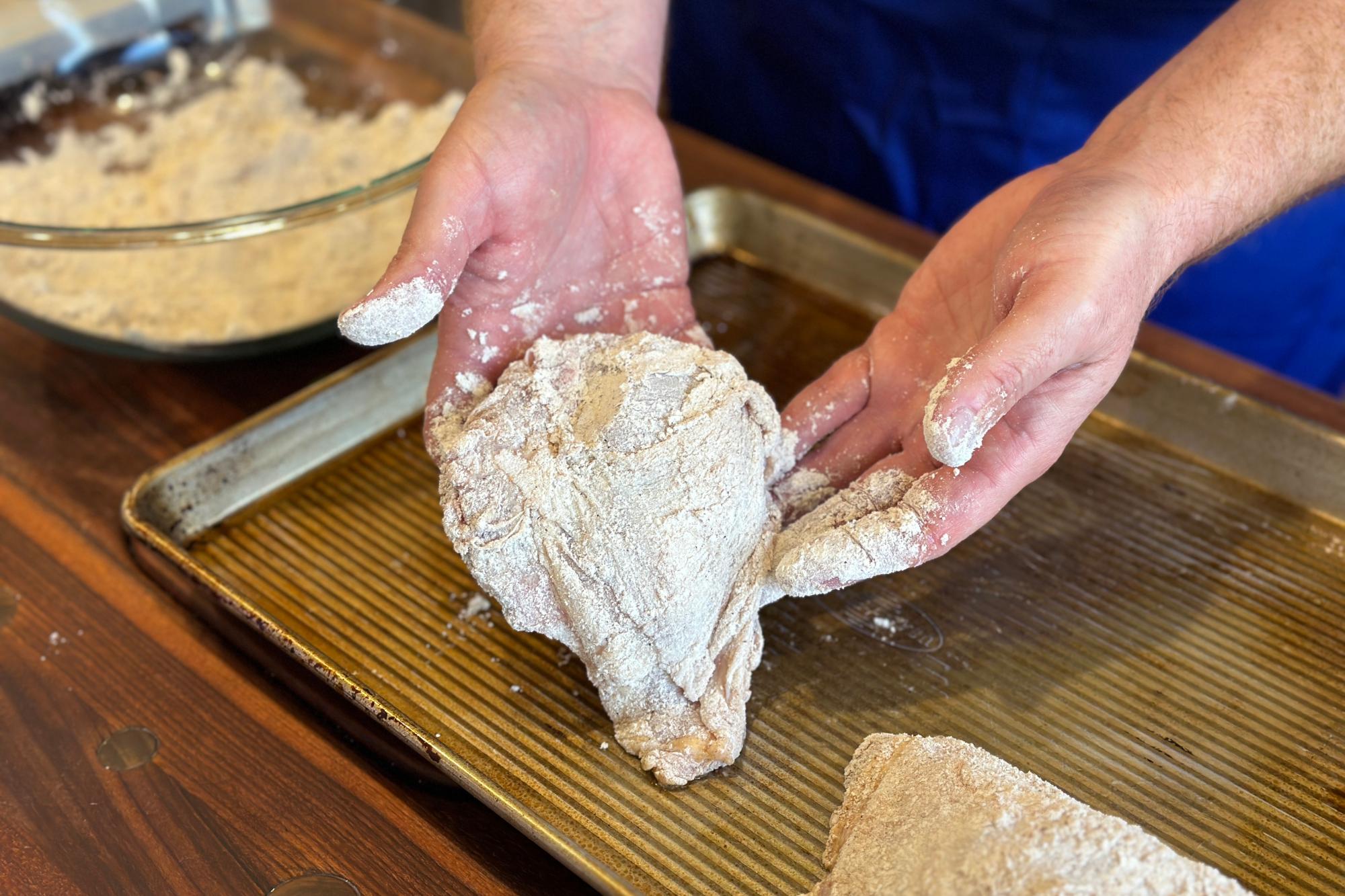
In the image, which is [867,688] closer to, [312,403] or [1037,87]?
[312,403]

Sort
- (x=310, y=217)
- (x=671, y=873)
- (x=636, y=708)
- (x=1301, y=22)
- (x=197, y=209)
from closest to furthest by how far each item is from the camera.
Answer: (x=671, y=873)
(x=636, y=708)
(x=1301, y=22)
(x=310, y=217)
(x=197, y=209)

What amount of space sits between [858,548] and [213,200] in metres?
1.25

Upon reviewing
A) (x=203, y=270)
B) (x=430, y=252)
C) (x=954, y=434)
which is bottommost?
(x=203, y=270)

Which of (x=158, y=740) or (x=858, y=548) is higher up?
(x=858, y=548)

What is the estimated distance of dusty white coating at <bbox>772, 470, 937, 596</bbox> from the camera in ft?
3.65

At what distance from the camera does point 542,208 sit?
128 cm

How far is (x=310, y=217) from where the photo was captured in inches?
55.9

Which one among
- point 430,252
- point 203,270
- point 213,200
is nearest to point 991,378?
point 430,252

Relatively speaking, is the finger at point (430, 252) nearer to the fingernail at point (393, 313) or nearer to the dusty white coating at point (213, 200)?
the fingernail at point (393, 313)

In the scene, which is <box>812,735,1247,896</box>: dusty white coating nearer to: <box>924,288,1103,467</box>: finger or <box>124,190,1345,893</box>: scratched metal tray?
<box>124,190,1345,893</box>: scratched metal tray

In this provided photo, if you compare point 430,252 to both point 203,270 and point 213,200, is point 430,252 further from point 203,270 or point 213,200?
point 213,200

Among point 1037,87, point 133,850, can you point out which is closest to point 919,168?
point 1037,87

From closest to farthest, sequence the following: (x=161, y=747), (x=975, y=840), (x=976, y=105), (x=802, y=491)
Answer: (x=975, y=840)
(x=161, y=747)
(x=802, y=491)
(x=976, y=105)

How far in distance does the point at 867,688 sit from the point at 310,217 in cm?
96
